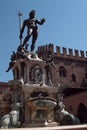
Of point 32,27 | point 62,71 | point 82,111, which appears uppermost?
point 62,71

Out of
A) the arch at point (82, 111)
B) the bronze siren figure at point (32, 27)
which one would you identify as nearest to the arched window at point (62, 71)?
the arch at point (82, 111)

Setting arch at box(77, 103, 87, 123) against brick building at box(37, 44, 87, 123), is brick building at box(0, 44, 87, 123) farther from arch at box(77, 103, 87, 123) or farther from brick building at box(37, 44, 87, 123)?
arch at box(77, 103, 87, 123)

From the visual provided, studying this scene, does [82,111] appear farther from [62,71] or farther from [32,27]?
[32,27]

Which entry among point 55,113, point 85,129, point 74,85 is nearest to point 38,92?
point 55,113

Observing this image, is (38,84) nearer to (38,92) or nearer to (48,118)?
(38,92)

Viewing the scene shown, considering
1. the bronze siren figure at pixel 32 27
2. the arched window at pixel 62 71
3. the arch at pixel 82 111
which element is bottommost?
the arch at pixel 82 111

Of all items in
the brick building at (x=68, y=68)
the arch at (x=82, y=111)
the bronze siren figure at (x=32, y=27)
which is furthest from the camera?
the brick building at (x=68, y=68)

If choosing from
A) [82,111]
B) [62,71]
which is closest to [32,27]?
[82,111]

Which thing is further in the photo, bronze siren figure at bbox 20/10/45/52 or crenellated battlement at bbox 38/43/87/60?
crenellated battlement at bbox 38/43/87/60

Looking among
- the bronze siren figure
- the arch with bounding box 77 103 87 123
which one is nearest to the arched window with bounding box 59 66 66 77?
the arch with bounding box 77 103 87 123

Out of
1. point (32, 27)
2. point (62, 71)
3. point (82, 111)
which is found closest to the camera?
point (32, 27)

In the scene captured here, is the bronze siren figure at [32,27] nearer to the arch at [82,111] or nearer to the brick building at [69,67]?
the arch at [82,111]

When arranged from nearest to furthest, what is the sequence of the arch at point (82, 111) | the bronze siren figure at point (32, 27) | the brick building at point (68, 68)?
the bronze siren figure at point (32, 27), the arch at point (82, 111), the brick building at point (68, 68)

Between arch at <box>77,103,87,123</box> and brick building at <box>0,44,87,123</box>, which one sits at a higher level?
brick building at <box>0,44,87,123</box>
